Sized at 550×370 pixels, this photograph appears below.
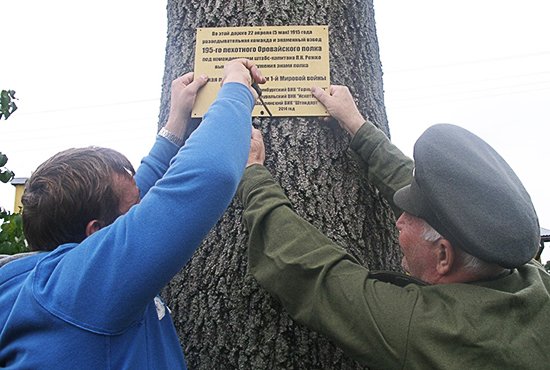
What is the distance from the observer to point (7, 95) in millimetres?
3613

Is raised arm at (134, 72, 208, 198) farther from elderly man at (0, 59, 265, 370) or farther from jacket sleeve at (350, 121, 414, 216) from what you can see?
jacket sleeve at (350, 121, 414, 216)

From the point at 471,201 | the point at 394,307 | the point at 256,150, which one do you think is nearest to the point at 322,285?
the point at 394,307

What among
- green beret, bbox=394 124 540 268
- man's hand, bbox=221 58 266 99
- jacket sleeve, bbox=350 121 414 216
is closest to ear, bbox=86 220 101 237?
man's hand, bbox=221 58 266 99

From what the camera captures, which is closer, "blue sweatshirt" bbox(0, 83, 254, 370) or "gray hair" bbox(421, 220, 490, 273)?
"blue sweatshirt" bbox(0, 83, 254, 370)

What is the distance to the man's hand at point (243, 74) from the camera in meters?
1.54

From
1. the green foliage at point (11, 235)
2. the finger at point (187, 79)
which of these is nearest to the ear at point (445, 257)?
the finger at point (187, 79)

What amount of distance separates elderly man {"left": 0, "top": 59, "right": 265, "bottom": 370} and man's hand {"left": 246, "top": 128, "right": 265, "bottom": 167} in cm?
35

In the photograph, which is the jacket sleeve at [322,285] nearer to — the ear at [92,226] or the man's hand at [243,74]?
the man's hand at [243,74]

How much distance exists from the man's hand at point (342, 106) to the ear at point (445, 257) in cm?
60

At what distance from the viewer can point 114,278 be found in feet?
3.69

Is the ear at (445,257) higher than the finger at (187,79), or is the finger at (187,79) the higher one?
the finger at (187,79)

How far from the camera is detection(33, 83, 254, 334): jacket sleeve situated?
1128 mm

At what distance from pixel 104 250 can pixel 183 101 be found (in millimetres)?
806

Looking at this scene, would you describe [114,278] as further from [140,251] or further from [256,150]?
[256,150]
